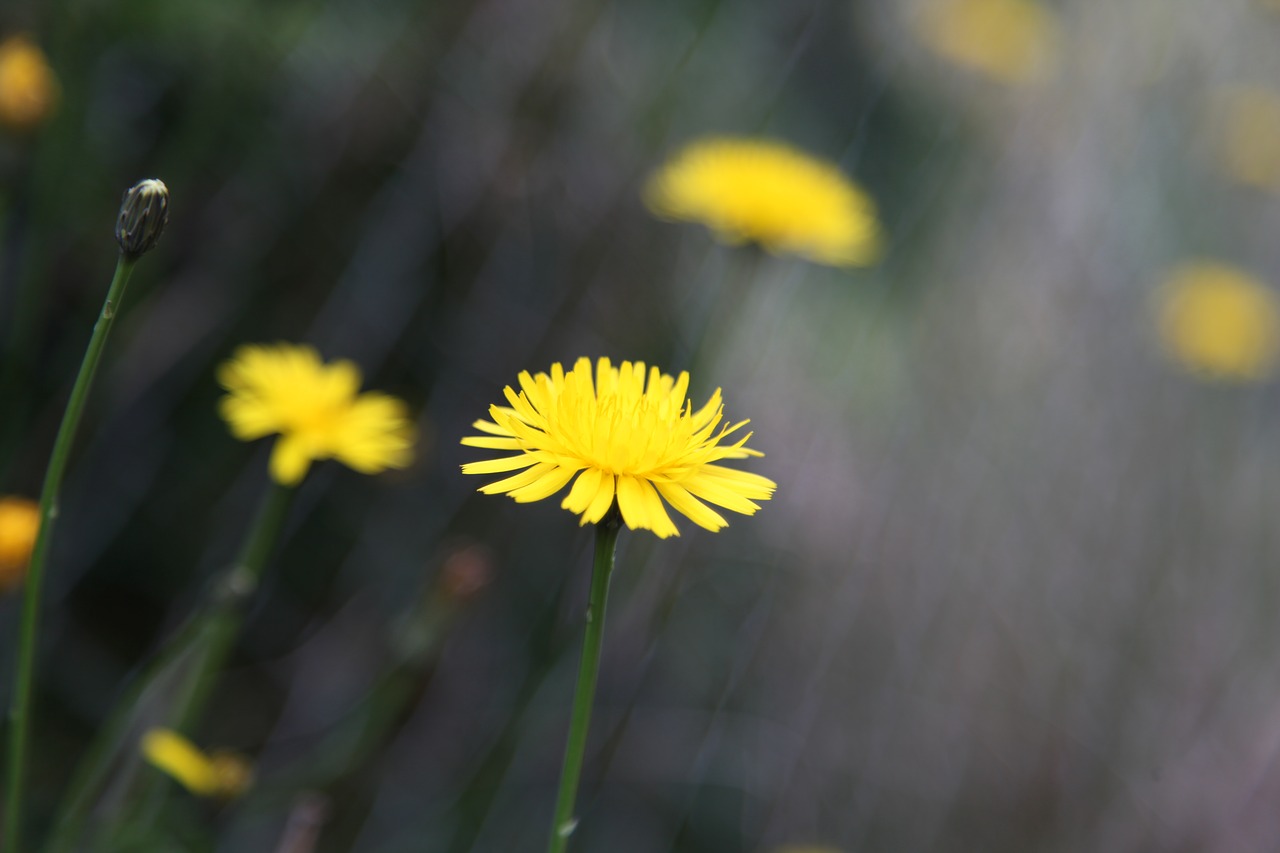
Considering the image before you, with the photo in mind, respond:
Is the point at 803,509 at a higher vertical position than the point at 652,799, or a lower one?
higher

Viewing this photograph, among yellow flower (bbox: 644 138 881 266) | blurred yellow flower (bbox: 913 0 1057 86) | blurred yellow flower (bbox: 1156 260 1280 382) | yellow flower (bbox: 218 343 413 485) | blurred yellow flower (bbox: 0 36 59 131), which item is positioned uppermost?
blurred yellow flower (bbox: 913 0 1057 86)

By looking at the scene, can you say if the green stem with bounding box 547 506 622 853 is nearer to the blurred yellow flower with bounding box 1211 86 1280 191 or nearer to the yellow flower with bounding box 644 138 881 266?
→ the yellow flower with bounding box 644 138 881 266

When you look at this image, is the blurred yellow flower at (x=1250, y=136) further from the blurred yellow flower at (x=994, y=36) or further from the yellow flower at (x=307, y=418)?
the yellow flower at (x=307, y=418)

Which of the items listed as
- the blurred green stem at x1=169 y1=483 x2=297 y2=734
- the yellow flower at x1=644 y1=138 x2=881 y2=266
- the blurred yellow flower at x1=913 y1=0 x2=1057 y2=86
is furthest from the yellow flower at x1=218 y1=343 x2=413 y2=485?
the blurred yellow flower at x1=913 y1=0 x2=1057 y2=86

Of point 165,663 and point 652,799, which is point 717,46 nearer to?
point 652,799

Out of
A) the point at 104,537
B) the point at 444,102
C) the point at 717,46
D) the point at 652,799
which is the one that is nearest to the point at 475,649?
the point at 652,799
